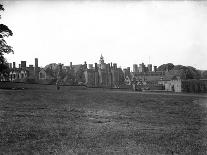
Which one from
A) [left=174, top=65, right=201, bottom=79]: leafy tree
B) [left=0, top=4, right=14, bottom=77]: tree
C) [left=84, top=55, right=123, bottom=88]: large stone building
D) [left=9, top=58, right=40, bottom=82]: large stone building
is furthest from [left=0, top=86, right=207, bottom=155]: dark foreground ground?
[left=174, top=65, right=201, bottom=79]: leafy tree

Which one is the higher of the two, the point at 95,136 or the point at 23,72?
the point at 23,72

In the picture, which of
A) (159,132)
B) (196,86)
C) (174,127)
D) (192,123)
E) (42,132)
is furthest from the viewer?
(196,86)

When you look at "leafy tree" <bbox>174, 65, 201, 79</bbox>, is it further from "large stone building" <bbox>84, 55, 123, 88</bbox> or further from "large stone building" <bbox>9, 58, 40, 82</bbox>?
"large stone building" <bbox>9, 58, 40, 82</bbox>

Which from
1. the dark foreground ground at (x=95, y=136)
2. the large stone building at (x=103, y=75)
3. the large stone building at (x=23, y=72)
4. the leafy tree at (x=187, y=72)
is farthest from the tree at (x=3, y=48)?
the leafy tree at (x=187, y=72)

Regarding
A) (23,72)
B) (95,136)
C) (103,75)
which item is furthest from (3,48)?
(103,75)

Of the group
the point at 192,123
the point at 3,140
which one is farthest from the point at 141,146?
the point at 192,123

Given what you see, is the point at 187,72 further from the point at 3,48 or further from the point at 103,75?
the point at 3,48

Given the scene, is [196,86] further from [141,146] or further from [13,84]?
[141,146]

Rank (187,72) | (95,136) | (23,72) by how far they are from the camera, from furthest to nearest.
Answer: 1. (187,72)
2. (23,72)
3. (95,136)

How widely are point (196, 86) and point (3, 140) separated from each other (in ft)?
256

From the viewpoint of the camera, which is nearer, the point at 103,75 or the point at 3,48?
the point at 3,48

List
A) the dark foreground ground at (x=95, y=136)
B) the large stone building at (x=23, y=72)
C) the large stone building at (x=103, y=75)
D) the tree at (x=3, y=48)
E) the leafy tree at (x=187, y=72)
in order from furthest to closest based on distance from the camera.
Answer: the leafy tree at (x=187, y=72), the large stone building at (x=103, y=75), the large stone building at (x=23, y=72), the tree at (x=3, y=48), the dark foreground ground at (x=95, y=136)

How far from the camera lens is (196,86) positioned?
82688 millimetres

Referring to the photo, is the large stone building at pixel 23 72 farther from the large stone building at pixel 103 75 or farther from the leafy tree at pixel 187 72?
the leafy tree at pixel 187 72
